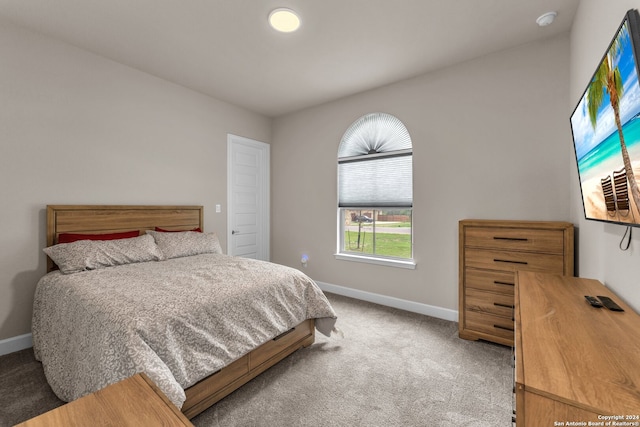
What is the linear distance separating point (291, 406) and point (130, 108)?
328 centimetres

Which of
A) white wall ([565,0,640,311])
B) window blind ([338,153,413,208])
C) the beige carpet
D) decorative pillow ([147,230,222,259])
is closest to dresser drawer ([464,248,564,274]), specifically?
white wall ([565,0,640,311])

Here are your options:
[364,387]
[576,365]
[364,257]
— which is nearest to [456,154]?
[364,257]

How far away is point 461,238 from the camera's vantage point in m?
2.58

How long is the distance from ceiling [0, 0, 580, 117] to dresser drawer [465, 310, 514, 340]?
2456mm

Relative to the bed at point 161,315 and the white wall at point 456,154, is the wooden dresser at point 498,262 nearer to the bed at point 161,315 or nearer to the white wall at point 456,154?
the white wall at point 456,154

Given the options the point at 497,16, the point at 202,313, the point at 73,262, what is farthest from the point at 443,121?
the point at 73,262

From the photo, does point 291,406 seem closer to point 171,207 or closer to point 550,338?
point 550,338

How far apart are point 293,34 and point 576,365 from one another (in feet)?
9.02

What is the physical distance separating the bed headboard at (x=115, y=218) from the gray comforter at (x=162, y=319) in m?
0.49

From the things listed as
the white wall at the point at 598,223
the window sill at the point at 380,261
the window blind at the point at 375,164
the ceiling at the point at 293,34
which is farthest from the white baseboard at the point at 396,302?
the ceiling at the point at 293,34

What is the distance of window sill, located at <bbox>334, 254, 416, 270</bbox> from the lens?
3.26m

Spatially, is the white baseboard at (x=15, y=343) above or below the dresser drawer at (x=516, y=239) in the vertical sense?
below

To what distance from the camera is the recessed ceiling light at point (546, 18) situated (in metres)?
2.16

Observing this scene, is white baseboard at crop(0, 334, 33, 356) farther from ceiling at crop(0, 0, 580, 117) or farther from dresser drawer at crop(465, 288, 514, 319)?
dresser drawer at crop(465, 288, 514, 319)
